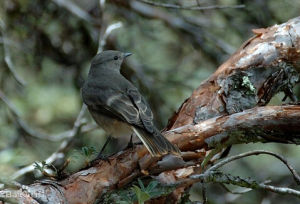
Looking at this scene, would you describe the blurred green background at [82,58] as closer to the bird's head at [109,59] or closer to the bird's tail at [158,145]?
the bird's head at [109,59]

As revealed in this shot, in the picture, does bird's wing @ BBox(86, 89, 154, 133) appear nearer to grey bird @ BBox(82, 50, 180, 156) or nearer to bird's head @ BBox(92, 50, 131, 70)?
grey bird @ BBox(82, 50, 180, 156)

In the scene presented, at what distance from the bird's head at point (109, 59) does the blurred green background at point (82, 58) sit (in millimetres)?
603

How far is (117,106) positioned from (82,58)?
2.27m

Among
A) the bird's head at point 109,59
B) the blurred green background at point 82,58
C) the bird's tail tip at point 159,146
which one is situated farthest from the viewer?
the blurred green background at point 82,58

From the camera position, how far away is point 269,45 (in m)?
4.58

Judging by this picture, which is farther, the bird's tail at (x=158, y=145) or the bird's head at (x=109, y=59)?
the bird's head at (x=109, y=59)

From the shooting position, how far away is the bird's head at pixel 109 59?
18.7 feet

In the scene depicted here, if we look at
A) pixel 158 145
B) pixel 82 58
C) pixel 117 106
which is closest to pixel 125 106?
pixel 117 106

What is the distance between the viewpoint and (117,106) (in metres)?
4.76

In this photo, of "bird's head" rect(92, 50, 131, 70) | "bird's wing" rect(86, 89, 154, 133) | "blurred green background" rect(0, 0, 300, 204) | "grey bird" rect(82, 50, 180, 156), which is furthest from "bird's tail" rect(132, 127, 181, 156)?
"blurred green background" rect(0, 0, 300, 204)

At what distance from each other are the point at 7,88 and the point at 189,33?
2505mm

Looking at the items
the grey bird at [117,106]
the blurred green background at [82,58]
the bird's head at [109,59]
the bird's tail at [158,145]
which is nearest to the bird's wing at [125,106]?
the grey bird at [117,106]

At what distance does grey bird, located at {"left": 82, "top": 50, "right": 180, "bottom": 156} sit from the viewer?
402 cm

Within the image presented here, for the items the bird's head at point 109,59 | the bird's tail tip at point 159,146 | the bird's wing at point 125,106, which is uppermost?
the bird's head at point 109,59
